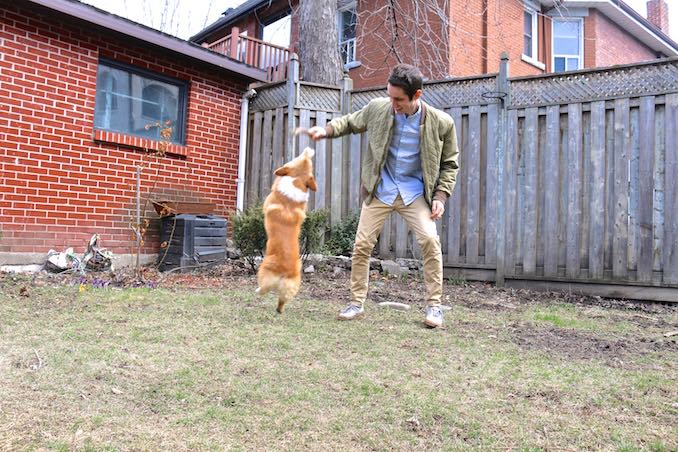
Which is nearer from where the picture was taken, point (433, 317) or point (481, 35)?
point (433, 317)

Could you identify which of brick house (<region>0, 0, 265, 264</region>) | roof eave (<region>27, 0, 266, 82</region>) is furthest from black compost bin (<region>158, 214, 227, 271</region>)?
roof eave (<region>27, 0, 266, 82</region>)

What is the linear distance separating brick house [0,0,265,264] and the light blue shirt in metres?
3.48

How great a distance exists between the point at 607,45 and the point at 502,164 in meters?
12.3

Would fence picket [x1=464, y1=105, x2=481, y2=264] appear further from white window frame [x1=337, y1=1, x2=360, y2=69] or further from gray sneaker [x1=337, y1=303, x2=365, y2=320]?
white window frame [x1=337, y1=1, x2=360, y2=69]

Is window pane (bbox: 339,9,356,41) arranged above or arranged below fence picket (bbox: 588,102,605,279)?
above

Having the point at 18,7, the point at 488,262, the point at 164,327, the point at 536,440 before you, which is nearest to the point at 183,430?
the point at 536,440

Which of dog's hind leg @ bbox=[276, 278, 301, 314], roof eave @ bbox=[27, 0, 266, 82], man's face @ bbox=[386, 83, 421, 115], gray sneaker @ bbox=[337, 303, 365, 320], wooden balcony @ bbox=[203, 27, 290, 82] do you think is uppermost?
wooden balcony @ bbox=[203, 27, 290, 82]

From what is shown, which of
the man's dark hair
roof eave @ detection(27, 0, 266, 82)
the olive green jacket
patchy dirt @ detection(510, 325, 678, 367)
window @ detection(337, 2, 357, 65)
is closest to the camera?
patchy dirt @ detection(510, 325, 678, 367)

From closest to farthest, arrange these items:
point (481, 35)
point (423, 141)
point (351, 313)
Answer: point (423, 141), point (351, 313), point (481, 35)

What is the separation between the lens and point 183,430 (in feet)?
6.45

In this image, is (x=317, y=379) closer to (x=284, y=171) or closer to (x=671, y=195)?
(x=284, y=171)

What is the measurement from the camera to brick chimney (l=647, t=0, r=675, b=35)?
59.9ft

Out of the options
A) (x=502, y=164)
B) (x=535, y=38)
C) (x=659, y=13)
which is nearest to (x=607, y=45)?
(x=535, y=38)

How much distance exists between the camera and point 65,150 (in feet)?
19.7
